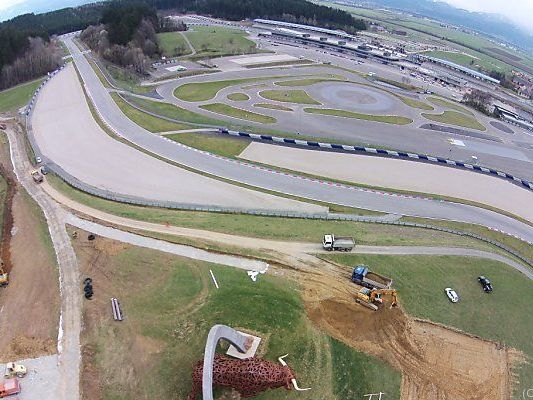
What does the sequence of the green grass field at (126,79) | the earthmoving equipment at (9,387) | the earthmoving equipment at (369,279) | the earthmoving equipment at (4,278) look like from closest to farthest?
1. the earthmoving equipment at (9,387)
2. the earthmoving equipment at (4,278)
3. the earthmoving equipment at (369,279)
4. the green grass field at (126,79)

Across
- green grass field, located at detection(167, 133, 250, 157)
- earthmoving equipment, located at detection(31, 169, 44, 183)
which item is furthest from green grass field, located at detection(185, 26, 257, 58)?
earthmoving equipment, located at detection(31, 169, 44, 183)

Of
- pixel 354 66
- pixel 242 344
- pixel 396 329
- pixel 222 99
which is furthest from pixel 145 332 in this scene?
pixel 354 66

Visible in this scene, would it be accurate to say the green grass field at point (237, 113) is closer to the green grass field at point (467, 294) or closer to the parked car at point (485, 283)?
the green grass field at point (467, 294)

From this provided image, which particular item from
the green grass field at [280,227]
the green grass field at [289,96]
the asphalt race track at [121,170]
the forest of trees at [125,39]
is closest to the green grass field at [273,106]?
the green grass field at [289,96]

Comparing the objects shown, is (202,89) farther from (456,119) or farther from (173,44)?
(456,119)

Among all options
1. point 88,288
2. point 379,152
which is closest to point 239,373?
point 88,288

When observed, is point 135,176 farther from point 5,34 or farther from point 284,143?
point 5,34
